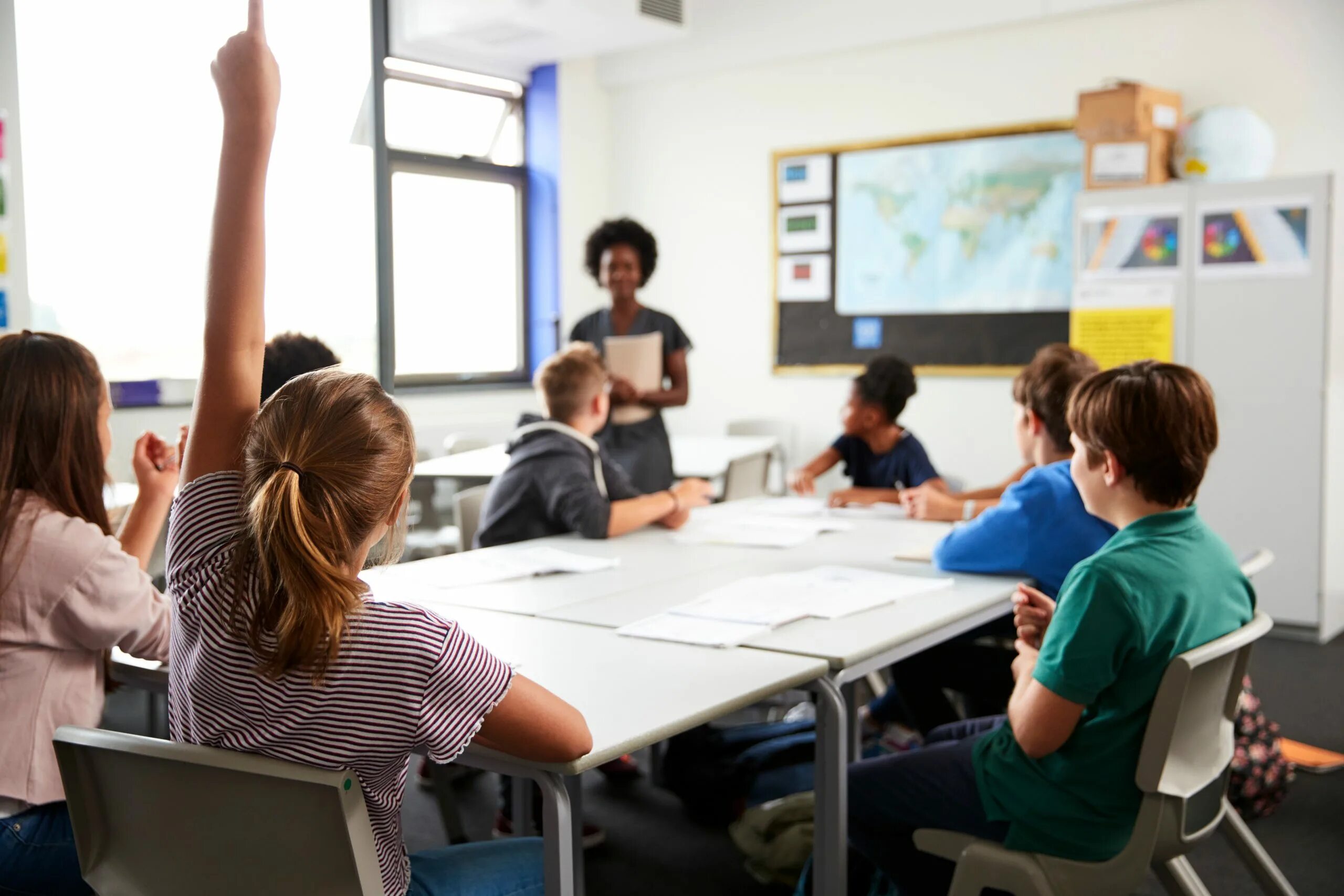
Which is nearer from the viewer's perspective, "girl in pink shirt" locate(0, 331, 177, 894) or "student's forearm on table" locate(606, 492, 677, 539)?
"girl in pink shirt" locate(0, 331, 177, 894)

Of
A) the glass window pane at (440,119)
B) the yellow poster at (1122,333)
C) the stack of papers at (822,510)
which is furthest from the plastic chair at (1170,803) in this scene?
the glass window pane at (440,119)

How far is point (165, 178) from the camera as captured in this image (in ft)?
11.0

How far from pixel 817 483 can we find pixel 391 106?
299cm

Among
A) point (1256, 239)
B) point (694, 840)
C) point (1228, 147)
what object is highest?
point (1228, 147)

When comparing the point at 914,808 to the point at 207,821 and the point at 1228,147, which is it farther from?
the point at 1228,147

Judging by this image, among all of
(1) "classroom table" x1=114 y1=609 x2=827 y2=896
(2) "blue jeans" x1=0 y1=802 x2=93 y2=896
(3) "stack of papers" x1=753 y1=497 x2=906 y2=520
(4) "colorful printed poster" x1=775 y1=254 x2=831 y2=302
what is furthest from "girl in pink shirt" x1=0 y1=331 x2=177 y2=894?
(4) "colorful printed poster" x1=775 y1=254 x2=831 y2=302

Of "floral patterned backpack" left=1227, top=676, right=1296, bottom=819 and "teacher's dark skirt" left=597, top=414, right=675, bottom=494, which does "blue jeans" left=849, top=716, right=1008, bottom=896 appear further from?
"teacher's dark skirt" left=597, top=414, right=675, bottom=494

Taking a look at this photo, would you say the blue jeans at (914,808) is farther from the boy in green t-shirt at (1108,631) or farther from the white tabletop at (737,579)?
the white tabletop at (737,579)

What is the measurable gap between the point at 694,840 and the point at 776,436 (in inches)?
145

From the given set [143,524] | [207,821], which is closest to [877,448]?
[143,524]

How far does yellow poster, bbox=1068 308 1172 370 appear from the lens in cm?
470

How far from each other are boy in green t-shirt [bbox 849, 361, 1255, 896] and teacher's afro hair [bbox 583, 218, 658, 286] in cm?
279

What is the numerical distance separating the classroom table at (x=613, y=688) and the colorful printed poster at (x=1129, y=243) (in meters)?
3.53

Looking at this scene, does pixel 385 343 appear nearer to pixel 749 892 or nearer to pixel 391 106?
pixel 749 892
